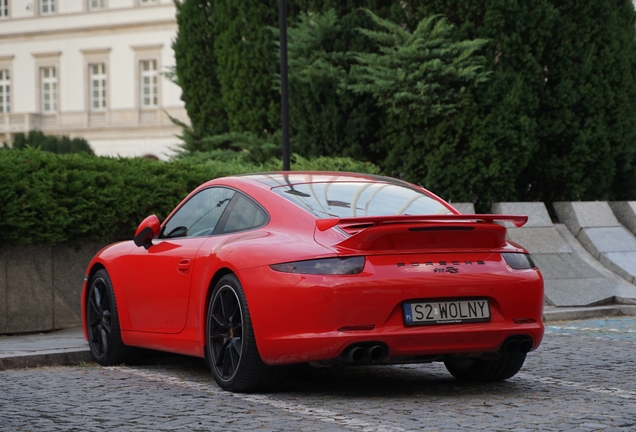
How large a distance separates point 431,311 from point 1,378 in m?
3.22

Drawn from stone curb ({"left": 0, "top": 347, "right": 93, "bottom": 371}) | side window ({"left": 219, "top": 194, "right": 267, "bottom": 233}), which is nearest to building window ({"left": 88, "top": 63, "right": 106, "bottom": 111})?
stone curb ({"left": 0, "top": 347, "right": 93, "bottom": 371})

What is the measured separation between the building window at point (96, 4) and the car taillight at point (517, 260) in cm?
5353

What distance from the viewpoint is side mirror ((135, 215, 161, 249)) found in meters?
8.21

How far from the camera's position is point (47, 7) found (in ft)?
197

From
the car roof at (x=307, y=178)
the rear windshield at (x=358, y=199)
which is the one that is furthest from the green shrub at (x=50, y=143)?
the rear windshield at (x=358, y=199)

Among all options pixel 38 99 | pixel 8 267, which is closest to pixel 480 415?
pixel 8 267

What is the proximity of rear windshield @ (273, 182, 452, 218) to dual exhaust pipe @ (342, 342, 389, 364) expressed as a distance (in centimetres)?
91

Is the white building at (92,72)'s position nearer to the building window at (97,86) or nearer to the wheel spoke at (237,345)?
the building window at (97,86)

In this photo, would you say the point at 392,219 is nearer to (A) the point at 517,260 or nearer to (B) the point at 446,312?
(B) the point at 446,312

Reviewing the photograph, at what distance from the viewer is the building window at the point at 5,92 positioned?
2429 inches

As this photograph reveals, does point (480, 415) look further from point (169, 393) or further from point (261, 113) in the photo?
point (261, 113)

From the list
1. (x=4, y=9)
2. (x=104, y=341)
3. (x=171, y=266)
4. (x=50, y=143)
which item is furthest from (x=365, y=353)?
(x=4, y=9)

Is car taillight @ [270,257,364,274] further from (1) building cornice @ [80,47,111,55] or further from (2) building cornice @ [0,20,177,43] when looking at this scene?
(1) building cornice @ [80,47,111,55]

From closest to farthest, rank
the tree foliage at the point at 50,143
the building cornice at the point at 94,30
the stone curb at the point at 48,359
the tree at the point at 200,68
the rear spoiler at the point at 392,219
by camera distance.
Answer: the rear spoiler at the point at 392,219 < the stone curb at the point at 48,359 < the tree foliage at the point at 50,143 < the tree at the point at 200,68 < the building cornice at the point at 94,30
